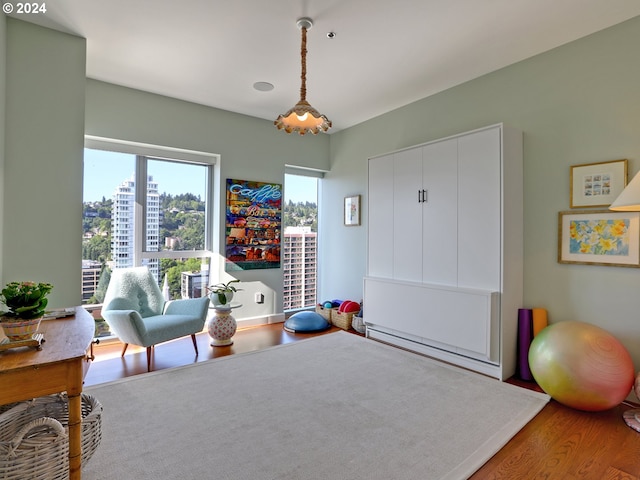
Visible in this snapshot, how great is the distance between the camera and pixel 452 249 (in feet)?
10.8

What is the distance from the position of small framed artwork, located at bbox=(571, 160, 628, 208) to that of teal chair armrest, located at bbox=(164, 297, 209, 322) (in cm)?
347

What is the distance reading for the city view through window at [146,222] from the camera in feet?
12.3

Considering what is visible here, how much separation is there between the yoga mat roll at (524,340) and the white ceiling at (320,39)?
2309mm

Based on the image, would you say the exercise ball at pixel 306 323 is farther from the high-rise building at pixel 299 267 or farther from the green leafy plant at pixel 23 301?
the green leafy plant at pixel 23 301

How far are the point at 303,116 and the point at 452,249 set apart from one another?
6.14ft

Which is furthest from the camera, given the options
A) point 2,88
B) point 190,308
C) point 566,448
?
point 190,308

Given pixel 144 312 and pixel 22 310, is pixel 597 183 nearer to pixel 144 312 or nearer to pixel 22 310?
pixel 22 310

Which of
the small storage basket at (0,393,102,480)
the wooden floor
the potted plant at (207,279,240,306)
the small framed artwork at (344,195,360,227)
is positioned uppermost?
the small framed artwork at (344,195,360,227)

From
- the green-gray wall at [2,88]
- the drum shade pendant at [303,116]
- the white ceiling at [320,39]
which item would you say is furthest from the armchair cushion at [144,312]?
the white ceiling at [320,39]

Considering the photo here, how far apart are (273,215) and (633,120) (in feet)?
12.4

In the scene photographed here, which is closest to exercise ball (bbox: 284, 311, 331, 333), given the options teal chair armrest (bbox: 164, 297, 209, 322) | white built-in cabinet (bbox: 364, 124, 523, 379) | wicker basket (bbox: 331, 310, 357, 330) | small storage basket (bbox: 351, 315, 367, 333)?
wicker basket (bbox: 331, 310, 357, 330)

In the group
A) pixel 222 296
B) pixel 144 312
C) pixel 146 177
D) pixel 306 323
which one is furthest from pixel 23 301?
pixel 306 323

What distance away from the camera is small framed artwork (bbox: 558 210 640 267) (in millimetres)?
2535

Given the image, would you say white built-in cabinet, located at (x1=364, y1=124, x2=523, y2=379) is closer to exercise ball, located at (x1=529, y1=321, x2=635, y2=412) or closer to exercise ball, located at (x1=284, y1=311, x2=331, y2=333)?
exercise ball, located at (x1=529, y1=321, x2=635, y2=412)
